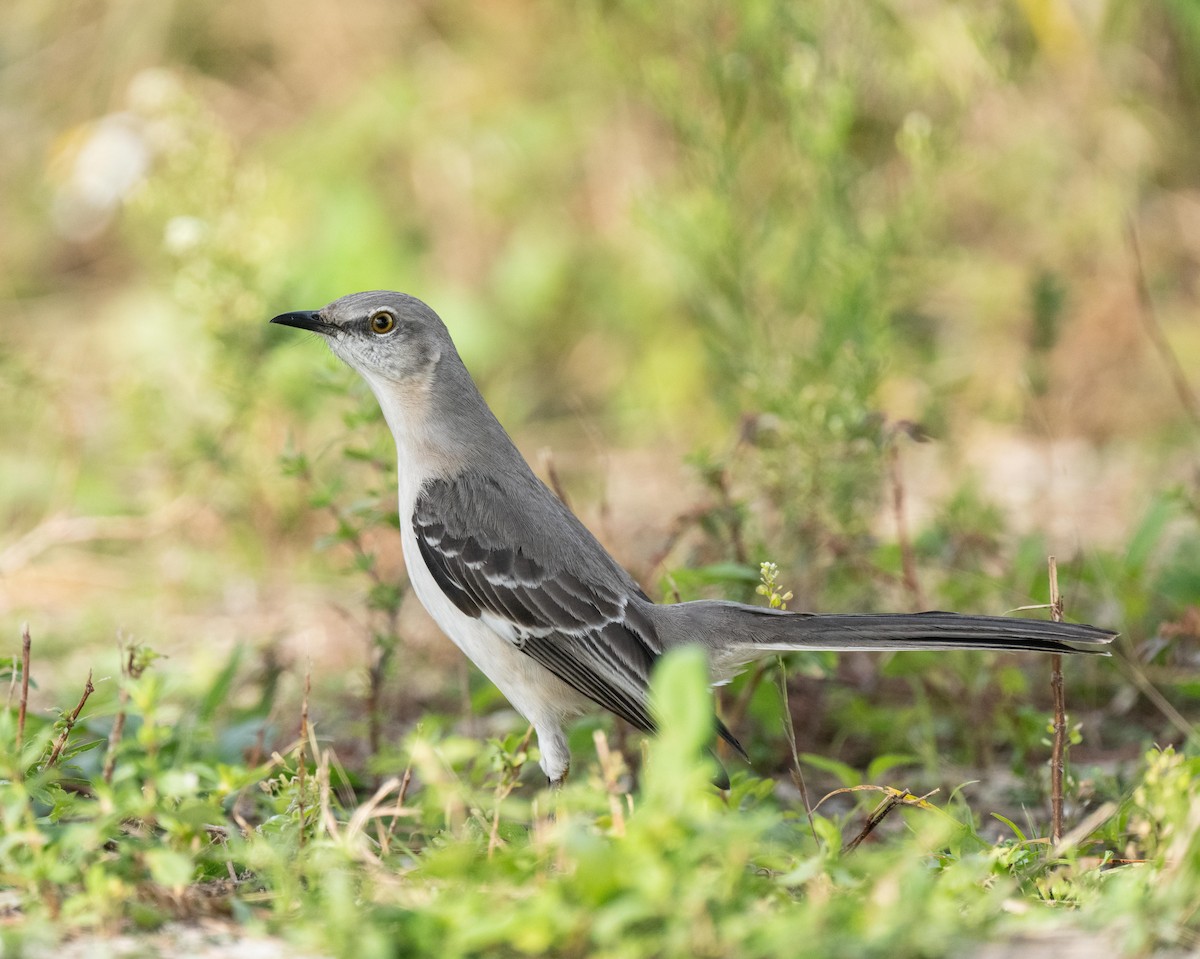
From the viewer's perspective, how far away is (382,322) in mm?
4777

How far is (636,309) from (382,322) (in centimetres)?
484

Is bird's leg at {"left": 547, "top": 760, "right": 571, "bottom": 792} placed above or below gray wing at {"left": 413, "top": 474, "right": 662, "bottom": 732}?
below

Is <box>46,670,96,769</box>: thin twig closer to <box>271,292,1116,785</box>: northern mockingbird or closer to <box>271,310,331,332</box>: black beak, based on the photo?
<box>271,292,1116,785</box>: northern mockingbird

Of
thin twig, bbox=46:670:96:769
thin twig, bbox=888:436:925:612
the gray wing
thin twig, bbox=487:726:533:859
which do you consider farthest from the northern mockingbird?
thin twig, bbox=46:670:96:769

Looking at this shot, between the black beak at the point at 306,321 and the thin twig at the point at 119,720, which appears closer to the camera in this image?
the thin twig at the point at 119,720

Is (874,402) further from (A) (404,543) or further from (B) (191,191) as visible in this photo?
(B) (191,191)

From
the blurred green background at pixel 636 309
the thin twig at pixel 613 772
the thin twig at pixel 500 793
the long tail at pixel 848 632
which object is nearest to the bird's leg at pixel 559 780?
the thin twig at pixel 500 793

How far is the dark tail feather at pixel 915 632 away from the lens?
358 cm

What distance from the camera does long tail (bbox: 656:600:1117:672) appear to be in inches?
142

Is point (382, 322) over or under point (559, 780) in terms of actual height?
over

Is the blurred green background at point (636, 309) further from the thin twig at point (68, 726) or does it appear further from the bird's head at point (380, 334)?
the thin twig at point (68, 726)

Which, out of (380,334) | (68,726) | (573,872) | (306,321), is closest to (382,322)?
(380,334)

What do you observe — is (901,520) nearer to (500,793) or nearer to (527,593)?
(527,593)

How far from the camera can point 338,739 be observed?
5.56 meters
